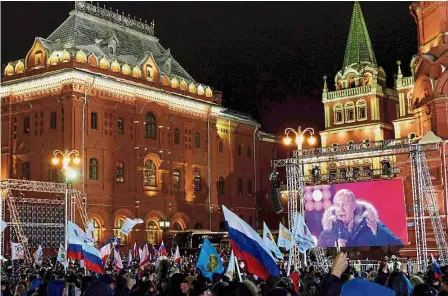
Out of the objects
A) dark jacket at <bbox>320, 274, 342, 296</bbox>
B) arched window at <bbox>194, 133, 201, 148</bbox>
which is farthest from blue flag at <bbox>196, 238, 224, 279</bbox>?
arched window at <bbox>194, 133, 201, 148</bbox>

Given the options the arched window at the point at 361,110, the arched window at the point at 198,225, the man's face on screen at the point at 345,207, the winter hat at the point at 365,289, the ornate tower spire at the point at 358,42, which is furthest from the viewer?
the ornate tower spire at the point at 358,42

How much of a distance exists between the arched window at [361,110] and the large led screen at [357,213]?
18.6 metres

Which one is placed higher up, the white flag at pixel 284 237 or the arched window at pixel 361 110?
the arched window at pixel 361 110

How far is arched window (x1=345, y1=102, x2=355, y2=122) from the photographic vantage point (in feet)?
184

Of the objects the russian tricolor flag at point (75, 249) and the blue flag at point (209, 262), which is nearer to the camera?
the blue flag at point (209, 262)

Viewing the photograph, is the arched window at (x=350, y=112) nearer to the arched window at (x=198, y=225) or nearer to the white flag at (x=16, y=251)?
the arched window at (x=198, y=225)

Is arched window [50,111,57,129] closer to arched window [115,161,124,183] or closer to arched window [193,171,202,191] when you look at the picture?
arched window [115,161,124,183]

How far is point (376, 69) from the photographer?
55156mm

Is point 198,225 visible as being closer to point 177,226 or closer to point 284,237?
point 177,226

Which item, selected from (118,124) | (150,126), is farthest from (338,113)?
(118,124)

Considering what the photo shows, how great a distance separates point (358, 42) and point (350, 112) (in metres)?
5.76

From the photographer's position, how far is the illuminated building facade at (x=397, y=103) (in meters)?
40.4

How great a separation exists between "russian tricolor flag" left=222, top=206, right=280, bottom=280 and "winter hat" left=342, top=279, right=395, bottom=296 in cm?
479

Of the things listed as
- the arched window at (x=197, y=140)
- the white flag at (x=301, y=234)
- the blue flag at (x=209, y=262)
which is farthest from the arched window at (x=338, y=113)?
the blue flag at (x=209, y=262)
